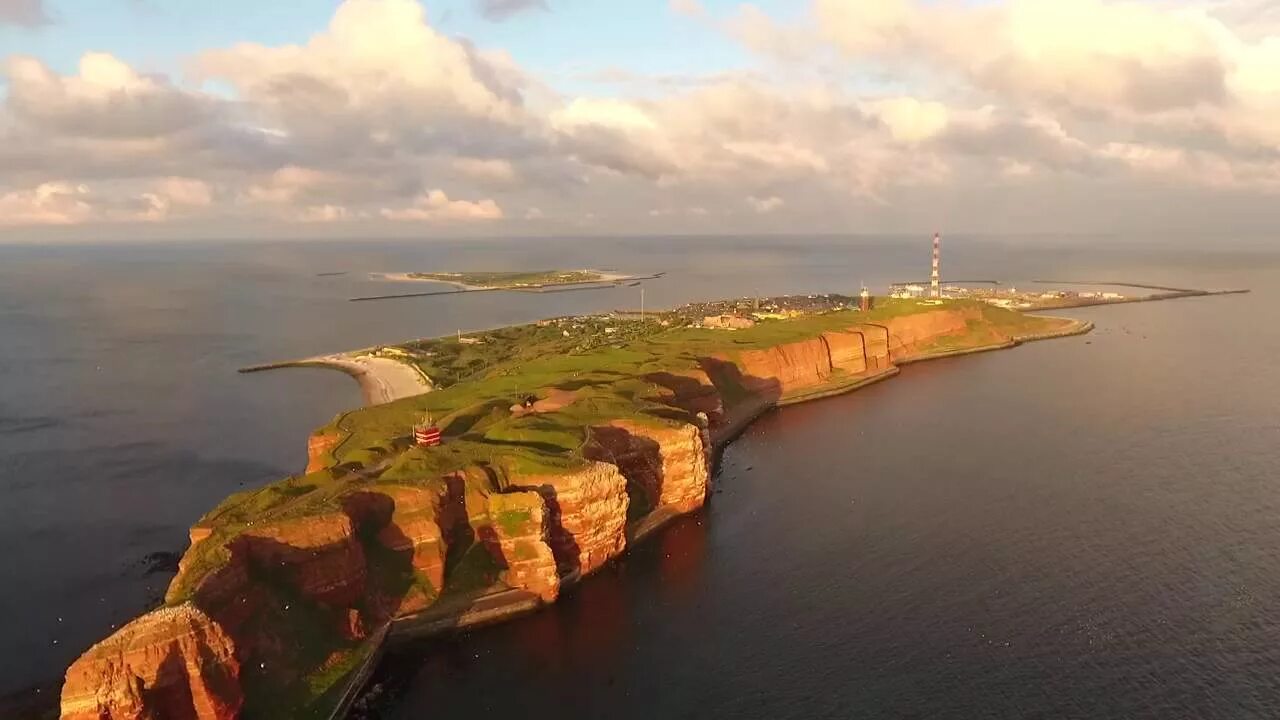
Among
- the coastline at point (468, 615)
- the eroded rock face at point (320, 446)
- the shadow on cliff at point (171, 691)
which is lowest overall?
the coastline at point (468, 615)

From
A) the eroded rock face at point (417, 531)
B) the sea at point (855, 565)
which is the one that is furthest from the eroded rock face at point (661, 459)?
the eroded rock face at point (417, 531)

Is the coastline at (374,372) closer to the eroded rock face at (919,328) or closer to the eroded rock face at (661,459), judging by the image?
the eroded rock face at (661,459)

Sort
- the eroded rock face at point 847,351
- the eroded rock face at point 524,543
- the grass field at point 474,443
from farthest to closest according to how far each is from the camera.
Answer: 1. the eroded rock face at point 847,351
2. the eroded rock face at point 524,543
3. the grass field at point 474,443

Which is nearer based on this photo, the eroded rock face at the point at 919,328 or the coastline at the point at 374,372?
the coastline at the point at 374,372

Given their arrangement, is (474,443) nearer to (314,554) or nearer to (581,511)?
(581,511)

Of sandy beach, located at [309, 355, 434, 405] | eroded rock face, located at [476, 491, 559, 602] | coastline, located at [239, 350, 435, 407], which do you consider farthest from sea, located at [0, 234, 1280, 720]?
coastline, located at [239, 350, 435, 407]

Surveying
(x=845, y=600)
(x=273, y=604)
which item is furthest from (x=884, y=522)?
(x=273, y=604)

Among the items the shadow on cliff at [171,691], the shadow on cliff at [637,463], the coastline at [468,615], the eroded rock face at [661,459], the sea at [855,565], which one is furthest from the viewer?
the eroded rock face at [661,459]

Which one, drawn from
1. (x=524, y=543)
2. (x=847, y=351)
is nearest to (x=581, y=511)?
(x=524, y=543)

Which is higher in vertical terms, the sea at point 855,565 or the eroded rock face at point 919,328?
the eroded rock face at point 919,328
